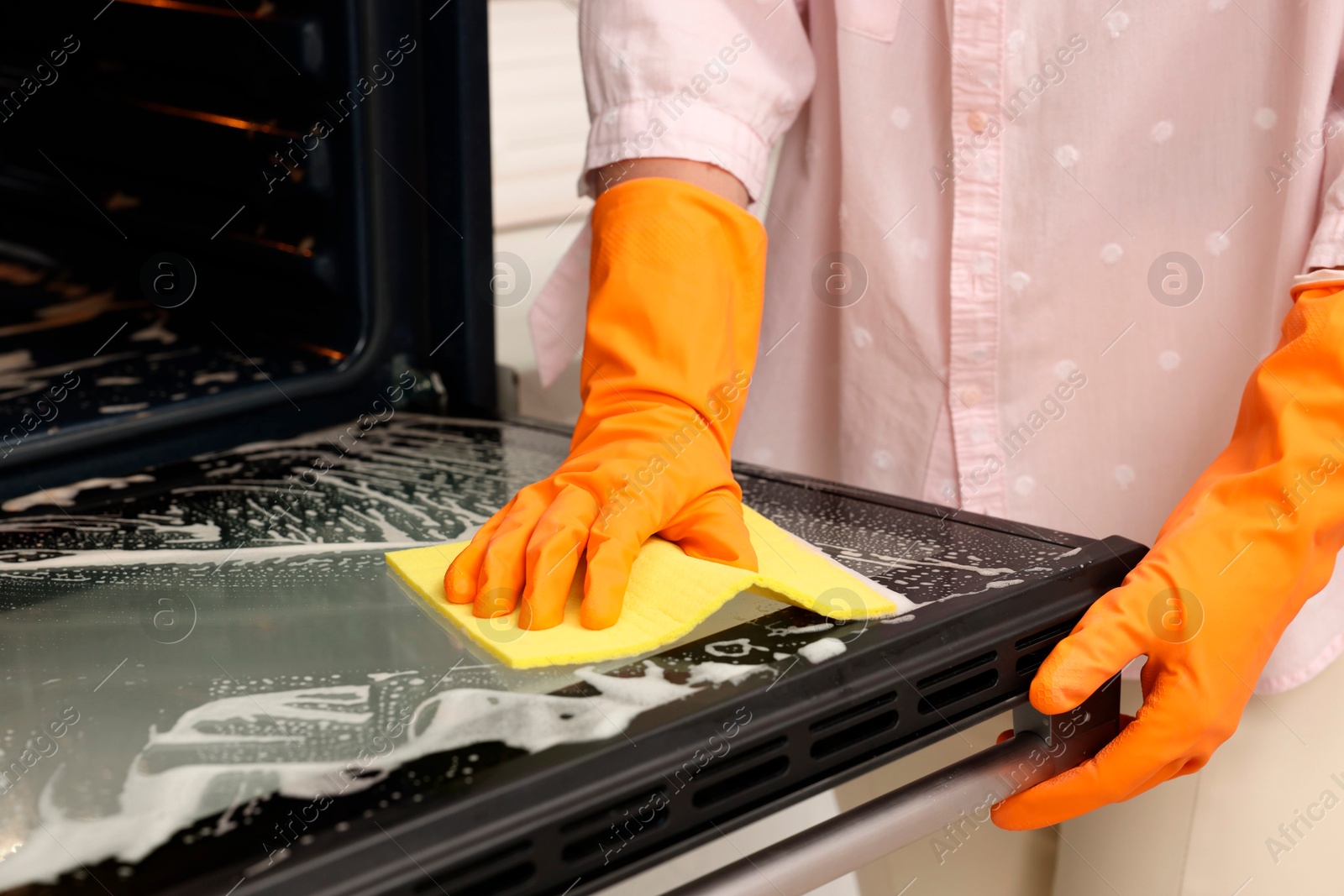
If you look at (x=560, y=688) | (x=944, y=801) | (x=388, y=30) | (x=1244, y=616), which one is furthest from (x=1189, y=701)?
(x=388, y=30)

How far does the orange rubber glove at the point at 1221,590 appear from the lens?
0.83m

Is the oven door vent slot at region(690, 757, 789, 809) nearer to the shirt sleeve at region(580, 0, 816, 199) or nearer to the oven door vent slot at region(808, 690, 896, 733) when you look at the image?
the oven door vent slot at region(808, 690, 896, 733)

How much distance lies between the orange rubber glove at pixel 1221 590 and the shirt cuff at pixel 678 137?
55 centimetres

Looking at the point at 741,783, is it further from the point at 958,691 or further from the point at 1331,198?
the point at 1331,198

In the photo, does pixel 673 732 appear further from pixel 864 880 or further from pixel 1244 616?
pixel 864 880

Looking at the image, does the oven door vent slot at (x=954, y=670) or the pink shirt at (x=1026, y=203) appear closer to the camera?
the oven door vent slot at (x=954, y=670)

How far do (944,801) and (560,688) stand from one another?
305 mm

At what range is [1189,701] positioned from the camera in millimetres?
861

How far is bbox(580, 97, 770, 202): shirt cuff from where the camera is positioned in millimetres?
1172

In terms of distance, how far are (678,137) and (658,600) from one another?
563 millimetres


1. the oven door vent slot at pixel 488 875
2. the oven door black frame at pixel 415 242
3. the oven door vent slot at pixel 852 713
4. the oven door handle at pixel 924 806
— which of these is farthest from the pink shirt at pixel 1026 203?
the oven door vent slot at pixel 488 875

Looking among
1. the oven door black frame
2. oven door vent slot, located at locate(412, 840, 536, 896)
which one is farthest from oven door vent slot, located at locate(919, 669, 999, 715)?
the oven door black frame

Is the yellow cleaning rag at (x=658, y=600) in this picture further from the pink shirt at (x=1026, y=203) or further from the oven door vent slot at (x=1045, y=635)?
the pink shirt at (x=1026, y=203)

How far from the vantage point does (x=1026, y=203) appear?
4.04ft
